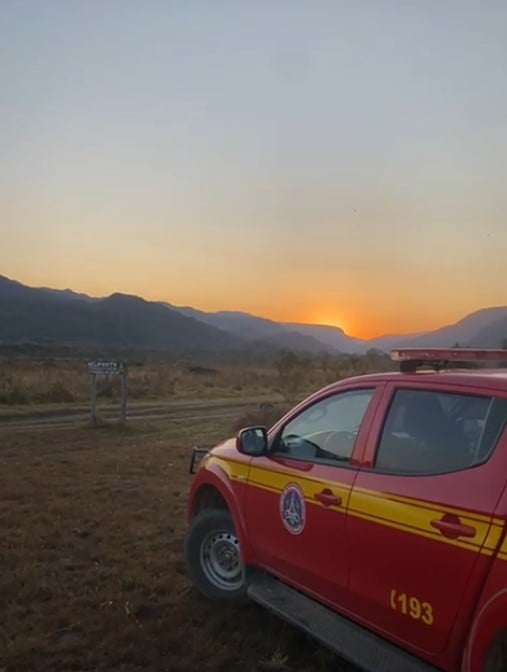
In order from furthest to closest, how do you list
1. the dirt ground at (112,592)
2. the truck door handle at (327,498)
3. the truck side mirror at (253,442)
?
the truck side mirror at (253,442)
the dirt ground at (112,592)
the truck door handle at (327,498)

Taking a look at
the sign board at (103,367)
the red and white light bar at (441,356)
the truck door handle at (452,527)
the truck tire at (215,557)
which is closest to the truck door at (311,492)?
the red and white light bar at (441,356)

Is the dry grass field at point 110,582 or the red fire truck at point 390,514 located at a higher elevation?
the red fire truck at point 390,514

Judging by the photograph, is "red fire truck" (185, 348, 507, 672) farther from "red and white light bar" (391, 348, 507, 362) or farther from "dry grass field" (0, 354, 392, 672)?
"dry grass field" (0, 354, 392, 672)

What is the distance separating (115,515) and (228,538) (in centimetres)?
313

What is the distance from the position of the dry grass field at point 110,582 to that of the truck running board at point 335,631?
373mm

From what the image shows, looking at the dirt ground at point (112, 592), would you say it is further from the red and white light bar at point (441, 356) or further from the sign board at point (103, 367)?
the sign board at point (103, 367)

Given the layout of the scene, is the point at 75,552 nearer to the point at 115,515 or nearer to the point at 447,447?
the point at 115,515

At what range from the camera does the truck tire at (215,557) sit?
534 cm

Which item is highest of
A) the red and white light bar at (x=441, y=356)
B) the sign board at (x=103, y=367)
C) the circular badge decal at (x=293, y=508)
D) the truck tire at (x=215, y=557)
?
the red and white light bar at (x=441, y=356)

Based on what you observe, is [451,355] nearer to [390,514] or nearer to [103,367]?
[390,514]

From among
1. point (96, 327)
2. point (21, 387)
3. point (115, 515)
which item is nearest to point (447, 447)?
point (115, 515)

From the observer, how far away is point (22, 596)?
18.1 feet

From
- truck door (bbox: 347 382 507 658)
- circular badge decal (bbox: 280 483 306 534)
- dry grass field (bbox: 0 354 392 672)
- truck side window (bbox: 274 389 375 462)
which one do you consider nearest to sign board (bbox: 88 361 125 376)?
dry grass field (bbox: 0 354 392 672)

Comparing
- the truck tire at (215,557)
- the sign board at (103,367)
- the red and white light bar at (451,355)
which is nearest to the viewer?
the red and white light bar at (451,355)
